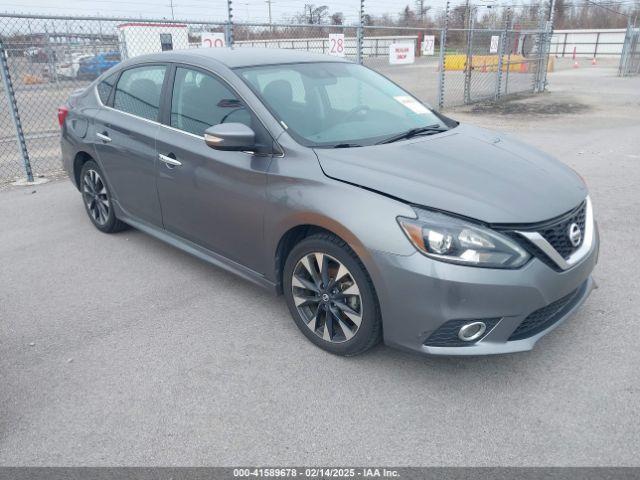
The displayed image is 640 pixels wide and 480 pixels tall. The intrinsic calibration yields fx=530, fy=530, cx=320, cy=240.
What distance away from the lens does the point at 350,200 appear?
111 inches

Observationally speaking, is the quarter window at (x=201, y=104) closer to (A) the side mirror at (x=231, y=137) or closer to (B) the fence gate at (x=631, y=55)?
(A) the side mirror at (x=231, y=137)

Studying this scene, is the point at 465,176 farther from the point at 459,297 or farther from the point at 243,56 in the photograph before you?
the point at 243,56

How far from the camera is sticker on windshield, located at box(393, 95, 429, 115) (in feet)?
13.1

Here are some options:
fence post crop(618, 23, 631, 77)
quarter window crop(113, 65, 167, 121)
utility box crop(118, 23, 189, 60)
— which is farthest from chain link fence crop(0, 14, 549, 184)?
fence post crop(618, 23, 631, 77)

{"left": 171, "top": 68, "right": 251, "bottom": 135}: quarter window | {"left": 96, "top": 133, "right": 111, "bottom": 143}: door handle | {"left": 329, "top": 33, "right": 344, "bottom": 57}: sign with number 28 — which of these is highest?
{"left": 329, "top": 33, "right": 344, "bottom": 57}: sign with number 28

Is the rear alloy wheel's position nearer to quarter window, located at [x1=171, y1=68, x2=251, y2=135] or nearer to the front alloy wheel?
quarter window, located at [x1=171, y1=68, x2=251, y2=135]

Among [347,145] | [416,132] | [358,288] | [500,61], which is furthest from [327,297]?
[500,61]

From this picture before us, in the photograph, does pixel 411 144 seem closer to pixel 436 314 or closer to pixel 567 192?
pixel 567 192

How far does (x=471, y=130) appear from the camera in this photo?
3842mm

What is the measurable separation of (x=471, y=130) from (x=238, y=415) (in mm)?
2544

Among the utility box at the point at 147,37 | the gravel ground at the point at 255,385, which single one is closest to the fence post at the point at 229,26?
the utility box at the point at 147,37

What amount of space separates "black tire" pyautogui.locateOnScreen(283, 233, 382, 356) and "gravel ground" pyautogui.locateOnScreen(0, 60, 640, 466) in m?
0.11

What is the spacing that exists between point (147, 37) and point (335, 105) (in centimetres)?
842

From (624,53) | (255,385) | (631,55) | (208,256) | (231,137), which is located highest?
(231,137)
